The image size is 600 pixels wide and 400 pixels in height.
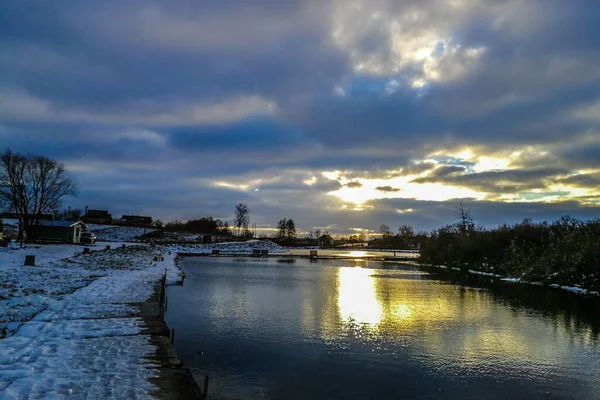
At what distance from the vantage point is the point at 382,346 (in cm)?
1411

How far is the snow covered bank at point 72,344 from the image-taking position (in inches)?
300

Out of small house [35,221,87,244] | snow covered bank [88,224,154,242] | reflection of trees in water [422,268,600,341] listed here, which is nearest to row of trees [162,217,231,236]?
snow covered bank [88,224,154,242]

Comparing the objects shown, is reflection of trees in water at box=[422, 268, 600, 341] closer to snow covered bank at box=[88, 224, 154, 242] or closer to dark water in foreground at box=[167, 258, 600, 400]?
dark water in foreground at box=[167, 258, 600, 400]

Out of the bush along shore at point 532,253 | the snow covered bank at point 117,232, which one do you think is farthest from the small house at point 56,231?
the bush along shore at point 532,253

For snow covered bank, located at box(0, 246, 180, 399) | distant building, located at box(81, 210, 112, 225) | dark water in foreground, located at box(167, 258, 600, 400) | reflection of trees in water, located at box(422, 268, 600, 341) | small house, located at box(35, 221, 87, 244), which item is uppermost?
distant building, located at box(81, 210, 112, 225)

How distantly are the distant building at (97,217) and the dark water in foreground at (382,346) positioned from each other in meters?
142

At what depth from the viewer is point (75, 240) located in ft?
229

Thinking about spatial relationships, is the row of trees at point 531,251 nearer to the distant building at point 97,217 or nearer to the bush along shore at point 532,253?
the bush along shore at point 532,253

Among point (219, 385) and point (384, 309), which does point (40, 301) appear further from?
point (384, 309)

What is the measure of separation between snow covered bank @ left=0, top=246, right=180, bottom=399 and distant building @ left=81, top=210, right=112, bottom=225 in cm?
14498

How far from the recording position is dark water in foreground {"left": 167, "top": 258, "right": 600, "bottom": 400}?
33.9ft

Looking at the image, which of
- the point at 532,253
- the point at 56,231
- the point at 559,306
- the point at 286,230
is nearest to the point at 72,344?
the point at 559,306

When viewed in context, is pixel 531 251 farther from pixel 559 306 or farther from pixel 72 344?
pixel 72 344

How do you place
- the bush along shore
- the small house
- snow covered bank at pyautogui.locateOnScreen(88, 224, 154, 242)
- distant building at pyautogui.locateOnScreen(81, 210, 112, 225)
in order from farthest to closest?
distant building at pyautogui.locateOnScreen(81, 210, 112, 225), snow covered bank at pyautogui.locateOnScreen(88, 224, 154, 242), the small house, the bush along shore
